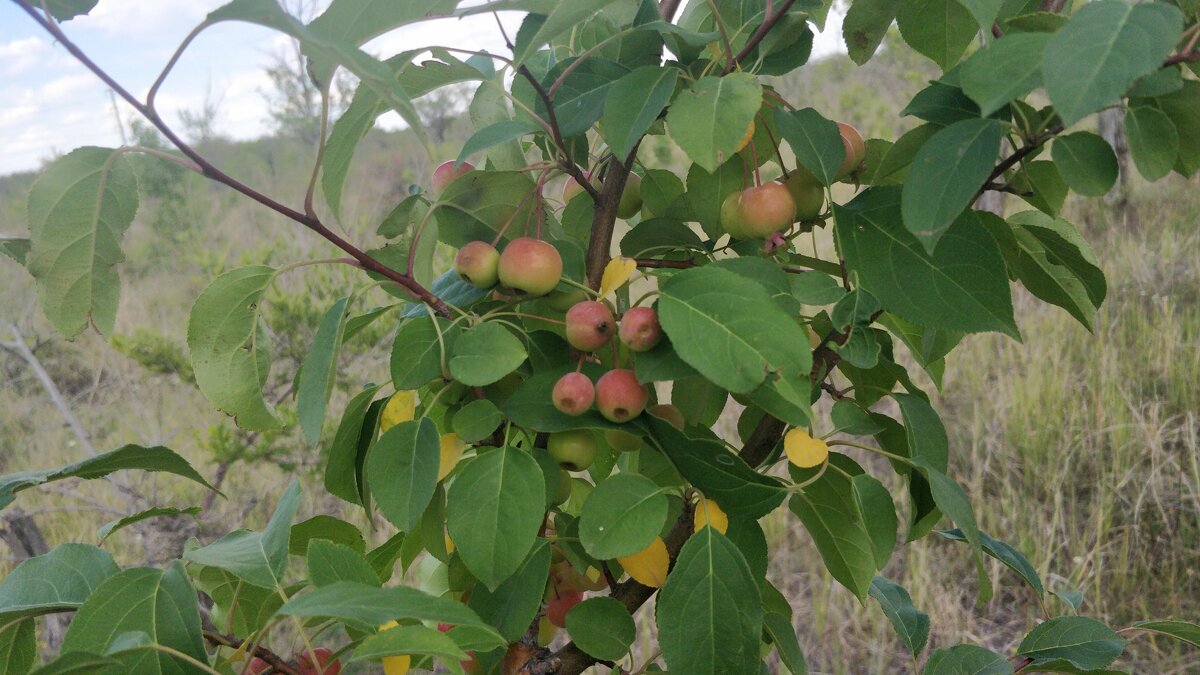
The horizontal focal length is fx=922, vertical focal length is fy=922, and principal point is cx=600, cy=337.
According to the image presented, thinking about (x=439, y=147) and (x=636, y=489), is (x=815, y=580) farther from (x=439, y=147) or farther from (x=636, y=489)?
(x=439, y=147)

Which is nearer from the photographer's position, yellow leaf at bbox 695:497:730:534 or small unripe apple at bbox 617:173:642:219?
yellow leaf at bbox 695:497:730:534

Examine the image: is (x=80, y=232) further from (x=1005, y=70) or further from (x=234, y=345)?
(x=1005, y=70)

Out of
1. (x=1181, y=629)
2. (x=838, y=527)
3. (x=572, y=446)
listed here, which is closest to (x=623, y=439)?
(x=572, y=446)

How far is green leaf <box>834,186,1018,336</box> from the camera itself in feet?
1.31

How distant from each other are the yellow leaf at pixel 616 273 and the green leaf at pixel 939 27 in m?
0.19

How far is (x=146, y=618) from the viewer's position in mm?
366

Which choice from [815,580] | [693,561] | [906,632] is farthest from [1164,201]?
[693,561]

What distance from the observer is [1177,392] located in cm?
228

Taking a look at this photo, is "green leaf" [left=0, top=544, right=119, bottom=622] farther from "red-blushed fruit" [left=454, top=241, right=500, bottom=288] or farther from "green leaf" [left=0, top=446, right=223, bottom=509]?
"red-blushed fruit" [left=454, top=241, right=500, bottom=288]

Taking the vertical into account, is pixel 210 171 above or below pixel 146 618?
above

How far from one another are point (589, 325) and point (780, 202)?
12 cm

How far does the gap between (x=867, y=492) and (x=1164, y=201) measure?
13.8 ft

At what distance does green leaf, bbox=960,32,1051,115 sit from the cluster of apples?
0.12m

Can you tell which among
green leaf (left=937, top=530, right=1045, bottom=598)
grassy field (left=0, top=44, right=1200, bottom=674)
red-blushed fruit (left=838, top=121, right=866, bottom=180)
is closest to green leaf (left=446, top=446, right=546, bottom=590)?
red-blushed fruit (left=838, top=121, right=866, bottom=180)
